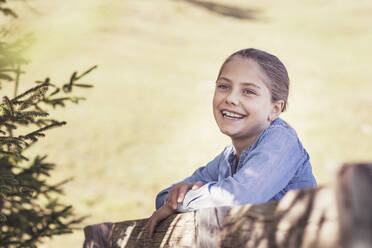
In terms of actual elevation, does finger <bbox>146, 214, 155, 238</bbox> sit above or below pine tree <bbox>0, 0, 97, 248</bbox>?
below

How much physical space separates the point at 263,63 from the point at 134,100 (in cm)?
1394

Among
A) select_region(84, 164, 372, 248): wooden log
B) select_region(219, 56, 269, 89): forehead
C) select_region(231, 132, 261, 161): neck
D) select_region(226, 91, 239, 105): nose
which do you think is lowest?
select_region(84, 164, 372, 248): wooden log

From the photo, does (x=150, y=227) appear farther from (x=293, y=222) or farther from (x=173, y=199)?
(x=293, y=222)

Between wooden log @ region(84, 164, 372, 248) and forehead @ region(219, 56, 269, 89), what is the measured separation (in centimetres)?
85

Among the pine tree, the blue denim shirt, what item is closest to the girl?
the blue denim shirt

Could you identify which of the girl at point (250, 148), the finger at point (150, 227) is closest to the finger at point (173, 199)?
the girl at point (250, 148)

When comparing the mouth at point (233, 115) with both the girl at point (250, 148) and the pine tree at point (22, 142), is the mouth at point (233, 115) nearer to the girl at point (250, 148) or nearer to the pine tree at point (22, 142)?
the girl at point (250, 148)

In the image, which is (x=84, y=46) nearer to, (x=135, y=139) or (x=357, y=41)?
(x=135, y=139)

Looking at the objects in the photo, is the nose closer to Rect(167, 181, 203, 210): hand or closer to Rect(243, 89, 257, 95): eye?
Rect(243, 89, 257, 95): eye

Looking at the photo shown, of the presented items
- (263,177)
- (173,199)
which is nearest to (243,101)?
(263,177)

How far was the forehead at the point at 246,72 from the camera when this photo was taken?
8.23 feet

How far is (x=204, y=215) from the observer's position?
1.78 meters

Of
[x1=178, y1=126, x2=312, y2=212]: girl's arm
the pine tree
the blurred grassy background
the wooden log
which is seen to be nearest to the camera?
the wooden log

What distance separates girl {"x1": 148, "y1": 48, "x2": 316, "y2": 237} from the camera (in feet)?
6.91
